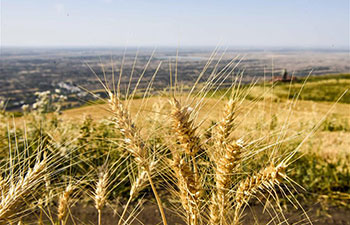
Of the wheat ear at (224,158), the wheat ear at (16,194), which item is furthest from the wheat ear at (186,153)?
the wheat ear at (16,194)

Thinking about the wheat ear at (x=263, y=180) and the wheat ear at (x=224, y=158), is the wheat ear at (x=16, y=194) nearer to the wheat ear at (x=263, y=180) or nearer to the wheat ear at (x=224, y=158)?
the wheat ear at (x=224, y=158)

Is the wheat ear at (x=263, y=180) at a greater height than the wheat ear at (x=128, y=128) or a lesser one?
lesser

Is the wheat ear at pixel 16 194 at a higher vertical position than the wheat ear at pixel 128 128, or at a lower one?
lower

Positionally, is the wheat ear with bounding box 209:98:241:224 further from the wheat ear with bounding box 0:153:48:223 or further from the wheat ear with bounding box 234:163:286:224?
the wheat ear with bounding box 0:153:48:223

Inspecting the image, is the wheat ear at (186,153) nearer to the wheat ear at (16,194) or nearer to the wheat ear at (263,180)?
the wheat ear at (263,180)

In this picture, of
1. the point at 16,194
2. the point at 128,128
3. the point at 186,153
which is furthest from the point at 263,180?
the point at 16,194

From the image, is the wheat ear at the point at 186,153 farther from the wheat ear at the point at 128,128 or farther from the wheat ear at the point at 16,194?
the wheat ear at the point at 16,194

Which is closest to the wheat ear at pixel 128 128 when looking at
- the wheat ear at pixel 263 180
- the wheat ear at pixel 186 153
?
the wheat ear at pixel 186 153

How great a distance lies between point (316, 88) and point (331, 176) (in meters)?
26.3

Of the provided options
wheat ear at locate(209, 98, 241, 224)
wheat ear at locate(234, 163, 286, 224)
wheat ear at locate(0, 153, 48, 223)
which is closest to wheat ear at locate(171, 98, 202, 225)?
wheat ear at locate(209, 98, 241, 224)

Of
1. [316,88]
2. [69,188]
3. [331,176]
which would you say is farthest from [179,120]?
[316,88]

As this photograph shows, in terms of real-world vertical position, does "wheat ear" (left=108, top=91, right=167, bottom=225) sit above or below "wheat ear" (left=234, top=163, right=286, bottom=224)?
above

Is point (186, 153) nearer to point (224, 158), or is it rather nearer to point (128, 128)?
point (224, 158)

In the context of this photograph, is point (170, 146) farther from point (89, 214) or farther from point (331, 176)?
point (331, 176)
